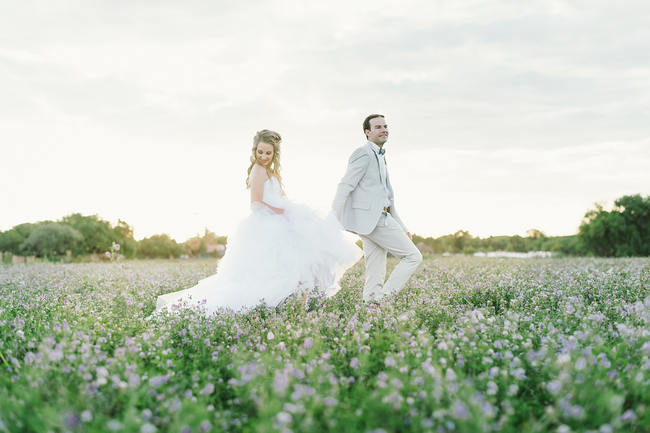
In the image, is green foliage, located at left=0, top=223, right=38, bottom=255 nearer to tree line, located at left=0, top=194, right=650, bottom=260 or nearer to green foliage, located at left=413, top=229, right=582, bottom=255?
tree line, located at left=0, top=194, right=650, bottom=260

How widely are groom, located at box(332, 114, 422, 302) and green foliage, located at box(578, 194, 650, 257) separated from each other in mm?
46778

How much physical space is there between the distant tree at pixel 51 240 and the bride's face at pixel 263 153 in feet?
158

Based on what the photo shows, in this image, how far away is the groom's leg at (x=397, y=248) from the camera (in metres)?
7.00

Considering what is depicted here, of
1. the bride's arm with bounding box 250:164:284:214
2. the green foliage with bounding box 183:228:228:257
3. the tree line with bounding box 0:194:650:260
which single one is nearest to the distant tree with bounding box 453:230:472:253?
the tree line with bounding box 0:194:650:260

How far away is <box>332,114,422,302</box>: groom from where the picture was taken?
6961 mm

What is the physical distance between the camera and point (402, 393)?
118 inches

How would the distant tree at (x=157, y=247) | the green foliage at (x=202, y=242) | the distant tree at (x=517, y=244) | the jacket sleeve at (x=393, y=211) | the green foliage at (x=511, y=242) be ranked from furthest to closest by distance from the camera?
the distant tree at (x=517, y=244) < the distant tree at (x=157, y=247) < the green foliage at (x=511, y=242) < the green foliage at (x=202, y=242) < the jacket sleeve at (x=393, y=211)

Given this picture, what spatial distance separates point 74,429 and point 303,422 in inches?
47.1

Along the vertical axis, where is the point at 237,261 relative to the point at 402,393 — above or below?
above

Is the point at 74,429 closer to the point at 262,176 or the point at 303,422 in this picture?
the point at 303,422

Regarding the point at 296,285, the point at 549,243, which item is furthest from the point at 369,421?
the point at 549,243

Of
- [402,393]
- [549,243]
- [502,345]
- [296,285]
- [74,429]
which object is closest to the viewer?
[74,429]

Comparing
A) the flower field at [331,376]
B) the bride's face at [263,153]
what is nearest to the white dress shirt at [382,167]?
the bride's face at [263,153]

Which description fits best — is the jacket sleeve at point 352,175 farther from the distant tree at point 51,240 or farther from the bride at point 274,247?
the distant tree at point 51,240
